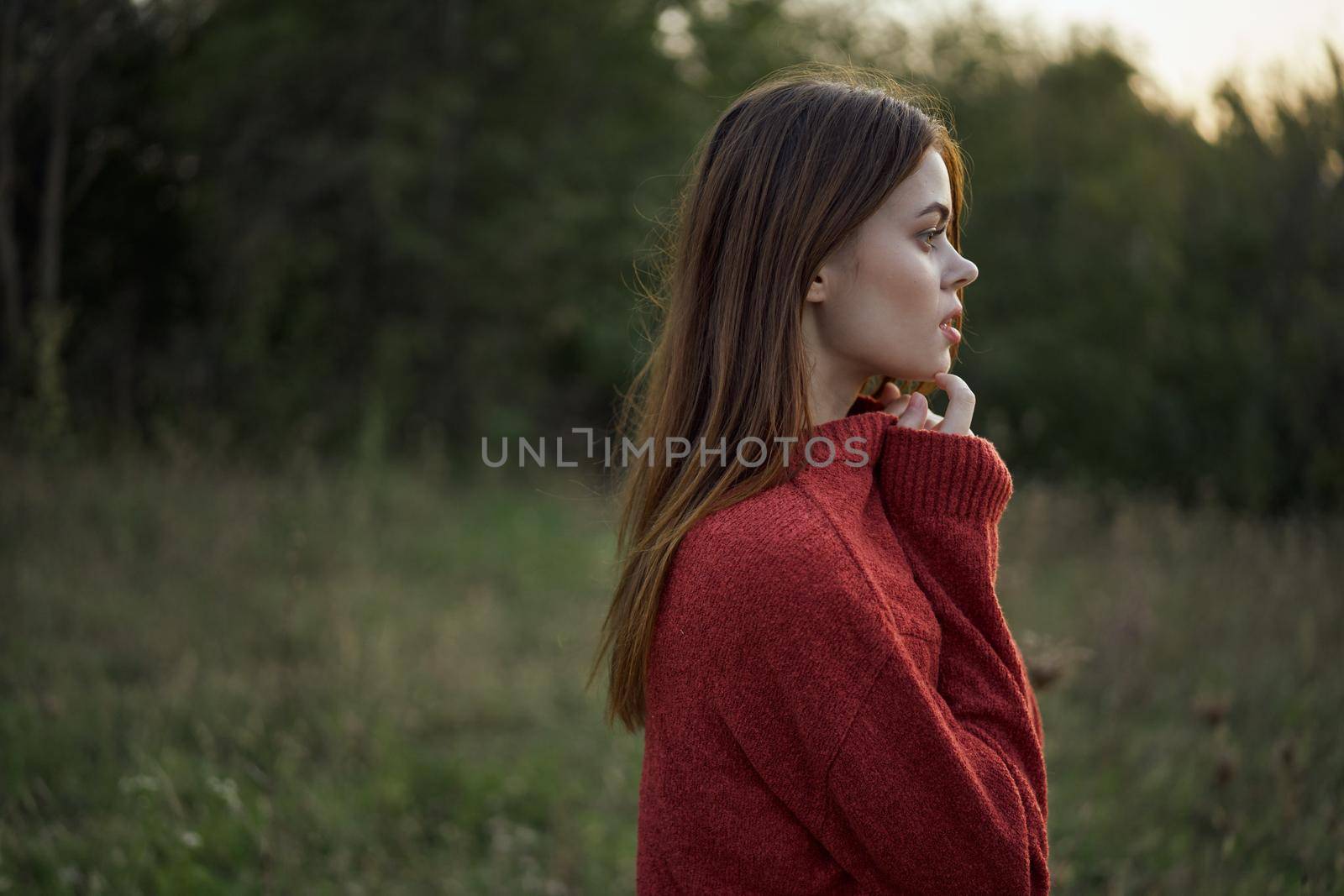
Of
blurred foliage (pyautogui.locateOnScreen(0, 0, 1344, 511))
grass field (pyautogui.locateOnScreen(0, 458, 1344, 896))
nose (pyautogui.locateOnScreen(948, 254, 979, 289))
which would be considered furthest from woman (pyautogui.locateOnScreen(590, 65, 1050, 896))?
blurred foliage (pyautogui.locateOnScreen(0, 0, 1344, 511))

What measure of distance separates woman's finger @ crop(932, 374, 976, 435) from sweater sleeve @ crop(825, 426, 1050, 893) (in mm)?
50

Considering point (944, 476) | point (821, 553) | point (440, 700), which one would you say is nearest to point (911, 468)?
point (944, 476)

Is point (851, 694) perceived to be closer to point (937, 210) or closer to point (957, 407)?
point (957, 407)

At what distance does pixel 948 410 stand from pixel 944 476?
14 cm

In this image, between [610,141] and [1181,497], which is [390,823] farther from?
[610,141]

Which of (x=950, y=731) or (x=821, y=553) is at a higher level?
(x=821, y=553)

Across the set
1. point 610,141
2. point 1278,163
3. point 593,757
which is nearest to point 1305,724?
point 593,757

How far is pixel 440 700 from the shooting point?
4.04 metres

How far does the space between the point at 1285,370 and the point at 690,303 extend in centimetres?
671

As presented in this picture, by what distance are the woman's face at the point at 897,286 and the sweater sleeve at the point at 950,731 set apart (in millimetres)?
137

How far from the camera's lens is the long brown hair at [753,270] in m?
1.38

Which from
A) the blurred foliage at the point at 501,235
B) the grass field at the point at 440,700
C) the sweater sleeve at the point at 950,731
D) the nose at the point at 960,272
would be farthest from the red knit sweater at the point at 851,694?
the blurred foliage at the point at 501,235

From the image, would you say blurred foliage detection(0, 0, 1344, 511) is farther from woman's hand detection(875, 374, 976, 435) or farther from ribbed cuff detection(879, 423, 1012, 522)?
ribbed cuff detection(879, 423, 1012, 522)

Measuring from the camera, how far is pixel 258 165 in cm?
849
